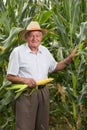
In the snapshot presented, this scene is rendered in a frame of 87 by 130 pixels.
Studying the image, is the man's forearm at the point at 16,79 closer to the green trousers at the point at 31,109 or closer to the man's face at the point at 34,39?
the green trousers at the point at 31,109

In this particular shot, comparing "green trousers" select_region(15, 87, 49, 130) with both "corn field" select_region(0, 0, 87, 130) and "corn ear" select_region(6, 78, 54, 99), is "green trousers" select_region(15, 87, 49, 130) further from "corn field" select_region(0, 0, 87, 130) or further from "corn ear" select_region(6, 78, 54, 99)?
"corn field" select_region(0, 0, 87, 130)

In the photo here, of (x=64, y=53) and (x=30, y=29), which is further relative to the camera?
(x=64, y=53)

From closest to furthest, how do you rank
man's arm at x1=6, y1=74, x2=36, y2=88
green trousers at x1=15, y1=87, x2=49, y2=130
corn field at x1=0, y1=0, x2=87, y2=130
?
man's arm at x1=6, y1=74, x2=36, y2=88 → green trousers at x1=15, y1=87, x2=49, y2=130 → corn field at x1=0, y1=0, x2=87, y2=130

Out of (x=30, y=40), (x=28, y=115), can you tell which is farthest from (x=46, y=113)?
(x=30, y=40)

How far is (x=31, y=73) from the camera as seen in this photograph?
275 cm

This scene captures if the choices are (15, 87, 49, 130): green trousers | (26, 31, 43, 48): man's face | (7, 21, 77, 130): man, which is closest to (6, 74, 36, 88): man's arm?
(7, 21, 77, 130): man

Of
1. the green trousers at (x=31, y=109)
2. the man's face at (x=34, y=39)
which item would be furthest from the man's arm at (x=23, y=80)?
the man's face at (x=34, y=39)

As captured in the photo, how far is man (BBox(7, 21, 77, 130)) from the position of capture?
8.96 ft

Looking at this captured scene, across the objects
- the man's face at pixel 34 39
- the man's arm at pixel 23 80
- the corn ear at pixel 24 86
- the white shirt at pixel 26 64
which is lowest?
the corn ear at pixel 24 86

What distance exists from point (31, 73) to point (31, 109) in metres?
0.30

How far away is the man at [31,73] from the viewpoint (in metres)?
2.73

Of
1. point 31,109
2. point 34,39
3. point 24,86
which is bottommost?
point 31,109

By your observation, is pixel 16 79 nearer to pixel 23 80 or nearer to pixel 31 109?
pixel 23 80

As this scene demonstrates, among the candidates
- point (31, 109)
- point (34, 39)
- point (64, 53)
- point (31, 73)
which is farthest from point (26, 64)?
point (64, 53)
